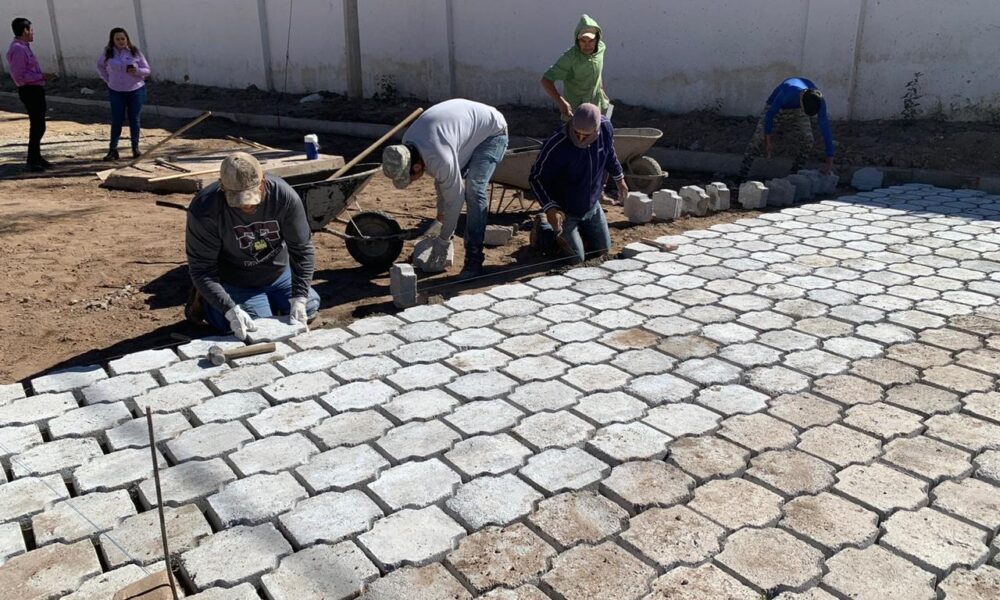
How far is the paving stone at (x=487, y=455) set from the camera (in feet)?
12.2

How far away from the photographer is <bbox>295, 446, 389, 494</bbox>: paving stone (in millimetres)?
3623

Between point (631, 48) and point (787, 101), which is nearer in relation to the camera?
point (787, 101)

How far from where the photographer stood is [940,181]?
8945mm

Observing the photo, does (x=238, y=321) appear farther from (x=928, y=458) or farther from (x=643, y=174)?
(x=643, y=174)

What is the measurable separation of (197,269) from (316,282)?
1.53 meters

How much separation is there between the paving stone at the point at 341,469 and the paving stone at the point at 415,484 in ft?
0.24

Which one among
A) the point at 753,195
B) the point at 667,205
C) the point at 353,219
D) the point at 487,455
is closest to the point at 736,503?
the point at 487,455

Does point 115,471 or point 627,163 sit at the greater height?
point 627,163

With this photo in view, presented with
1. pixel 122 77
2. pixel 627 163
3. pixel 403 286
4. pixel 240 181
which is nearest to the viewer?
pixel 240 181

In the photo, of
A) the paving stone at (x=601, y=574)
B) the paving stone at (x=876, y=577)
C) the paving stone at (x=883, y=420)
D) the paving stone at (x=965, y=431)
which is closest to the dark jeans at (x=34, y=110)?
Answer: the paving stone at (x=601, y=574)

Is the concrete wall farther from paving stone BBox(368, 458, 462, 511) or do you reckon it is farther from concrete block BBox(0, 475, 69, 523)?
concrete block BBox(0, 475, 69, 523)

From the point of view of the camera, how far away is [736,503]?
3436 millimetres

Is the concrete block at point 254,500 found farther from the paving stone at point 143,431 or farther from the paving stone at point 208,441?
the paving stone at point 143,431

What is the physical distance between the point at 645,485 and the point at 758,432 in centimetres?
74
